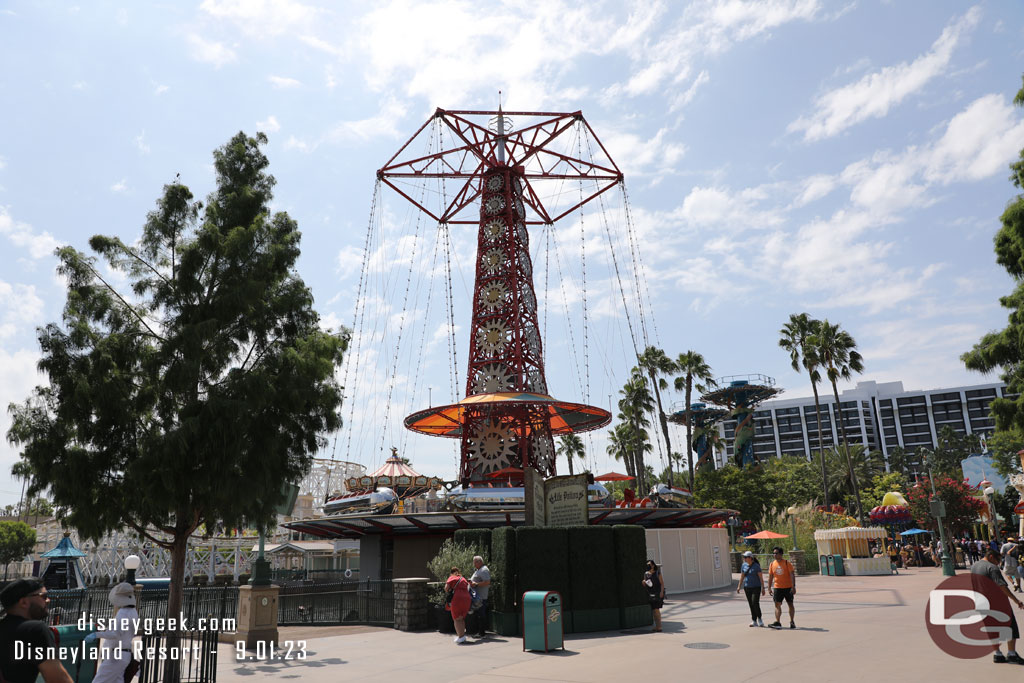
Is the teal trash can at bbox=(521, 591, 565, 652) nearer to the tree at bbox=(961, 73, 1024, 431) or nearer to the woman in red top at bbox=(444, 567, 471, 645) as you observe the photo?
the woman in red top at bbox=(444, 567, 471, 645)

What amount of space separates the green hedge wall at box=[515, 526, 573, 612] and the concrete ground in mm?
1188

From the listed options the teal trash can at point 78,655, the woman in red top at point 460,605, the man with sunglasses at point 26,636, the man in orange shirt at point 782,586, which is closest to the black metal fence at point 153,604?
the woman in red top at point 460,605

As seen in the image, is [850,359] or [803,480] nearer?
[850,359]


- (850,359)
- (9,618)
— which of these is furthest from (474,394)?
(850,359)

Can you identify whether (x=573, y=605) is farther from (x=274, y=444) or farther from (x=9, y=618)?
(x=9, y=618)

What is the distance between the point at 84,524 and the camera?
1423cm

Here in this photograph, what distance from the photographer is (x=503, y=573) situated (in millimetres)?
16422

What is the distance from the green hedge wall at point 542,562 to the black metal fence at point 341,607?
639 cm

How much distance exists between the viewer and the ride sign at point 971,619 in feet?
33.8

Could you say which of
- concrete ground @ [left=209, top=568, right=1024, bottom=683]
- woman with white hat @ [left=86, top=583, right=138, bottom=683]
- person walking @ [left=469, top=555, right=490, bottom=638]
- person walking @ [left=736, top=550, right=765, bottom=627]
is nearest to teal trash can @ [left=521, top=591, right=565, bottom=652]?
concrete ground @ [left=209, top=568, right=1024, bottom=683]

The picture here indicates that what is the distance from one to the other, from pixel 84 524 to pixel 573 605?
1075cm

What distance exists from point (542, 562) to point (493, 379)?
20426 millimetres

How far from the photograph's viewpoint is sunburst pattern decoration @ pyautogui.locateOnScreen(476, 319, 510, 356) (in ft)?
123

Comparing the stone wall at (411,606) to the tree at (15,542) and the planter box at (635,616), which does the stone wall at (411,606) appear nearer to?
the planter box at (635,616)
